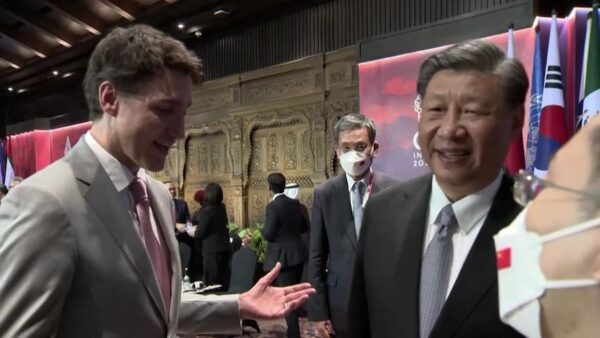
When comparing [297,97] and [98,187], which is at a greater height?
[297,97]

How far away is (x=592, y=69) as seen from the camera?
308cm

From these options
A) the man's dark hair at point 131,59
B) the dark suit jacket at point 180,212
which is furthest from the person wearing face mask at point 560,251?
the dark suit jacket at point 180,212

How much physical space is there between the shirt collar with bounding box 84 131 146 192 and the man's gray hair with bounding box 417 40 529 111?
33.5 inches

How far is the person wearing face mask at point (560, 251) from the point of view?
1.94ft

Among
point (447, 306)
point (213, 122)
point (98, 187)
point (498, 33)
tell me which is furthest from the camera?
point (213, 122)

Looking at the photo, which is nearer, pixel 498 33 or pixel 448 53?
pixel 448 53

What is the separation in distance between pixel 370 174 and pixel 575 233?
2363 millimetres

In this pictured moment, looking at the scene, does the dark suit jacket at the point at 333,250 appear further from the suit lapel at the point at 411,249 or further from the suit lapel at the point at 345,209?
the suit lapel at the point at 411,249

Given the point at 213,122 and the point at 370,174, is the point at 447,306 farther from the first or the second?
the point at 213,122

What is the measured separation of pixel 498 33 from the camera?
12.1 ft

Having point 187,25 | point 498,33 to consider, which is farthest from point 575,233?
point 187,25

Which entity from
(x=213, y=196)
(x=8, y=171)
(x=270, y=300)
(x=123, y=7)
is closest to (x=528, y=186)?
(x=270, y=300)

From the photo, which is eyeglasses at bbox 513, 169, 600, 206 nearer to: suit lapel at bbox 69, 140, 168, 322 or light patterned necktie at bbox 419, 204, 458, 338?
light patterned necktie at bbox 419, 204, 458, 338

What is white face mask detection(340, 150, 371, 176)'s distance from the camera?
289 centimetres
